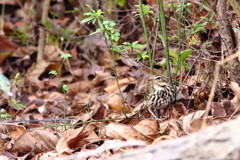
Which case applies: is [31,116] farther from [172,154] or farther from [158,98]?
[172,154]

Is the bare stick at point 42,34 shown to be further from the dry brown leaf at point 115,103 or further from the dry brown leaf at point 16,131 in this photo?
the dry brown leaf at point 16,131

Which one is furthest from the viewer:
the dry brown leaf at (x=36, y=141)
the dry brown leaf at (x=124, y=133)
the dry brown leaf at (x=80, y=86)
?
the dry brown leaf at (x=80, y=86)

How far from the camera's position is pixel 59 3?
8.27m

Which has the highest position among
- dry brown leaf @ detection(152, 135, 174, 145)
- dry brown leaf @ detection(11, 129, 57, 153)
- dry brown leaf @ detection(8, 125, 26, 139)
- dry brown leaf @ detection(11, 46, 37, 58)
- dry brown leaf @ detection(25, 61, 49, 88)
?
dry brown leaf @ detection(152, 135, 174, 145)

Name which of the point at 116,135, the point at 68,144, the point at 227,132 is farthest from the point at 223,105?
the point at 227,132

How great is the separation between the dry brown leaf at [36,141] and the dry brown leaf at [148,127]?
2.54 feet

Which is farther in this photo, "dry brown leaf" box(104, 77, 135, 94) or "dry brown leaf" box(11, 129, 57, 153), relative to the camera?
"dry brown leaf" box(104, 77, 135, 94)

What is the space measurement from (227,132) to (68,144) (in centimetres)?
186

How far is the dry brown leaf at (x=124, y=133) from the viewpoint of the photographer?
11.3 feet

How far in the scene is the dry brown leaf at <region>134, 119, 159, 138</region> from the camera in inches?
139

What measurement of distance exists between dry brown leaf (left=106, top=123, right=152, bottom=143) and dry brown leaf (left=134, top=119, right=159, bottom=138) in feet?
0.21

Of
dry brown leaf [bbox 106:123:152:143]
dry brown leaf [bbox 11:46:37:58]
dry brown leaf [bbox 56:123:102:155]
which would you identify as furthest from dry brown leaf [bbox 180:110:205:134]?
dry brown leaf [bbox 11:46:37:58]

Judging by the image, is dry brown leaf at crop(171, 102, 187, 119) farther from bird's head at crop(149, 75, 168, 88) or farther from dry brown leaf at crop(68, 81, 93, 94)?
dry brown leaf at crop(68, 81, 93, 94)

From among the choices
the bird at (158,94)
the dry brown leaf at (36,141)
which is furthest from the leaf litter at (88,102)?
the bird at (158,94)
